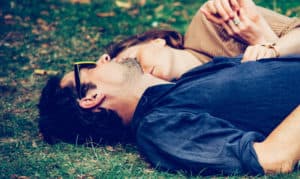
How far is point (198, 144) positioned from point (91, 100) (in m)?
0.93

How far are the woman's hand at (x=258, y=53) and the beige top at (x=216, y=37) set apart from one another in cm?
44

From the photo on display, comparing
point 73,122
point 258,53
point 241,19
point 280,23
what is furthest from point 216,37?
point 73,122

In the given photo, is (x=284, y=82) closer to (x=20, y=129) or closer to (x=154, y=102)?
(x=154, y=102)

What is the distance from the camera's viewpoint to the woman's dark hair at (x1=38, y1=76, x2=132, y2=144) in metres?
4.15

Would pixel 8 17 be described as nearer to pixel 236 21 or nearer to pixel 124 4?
pixel 124 4

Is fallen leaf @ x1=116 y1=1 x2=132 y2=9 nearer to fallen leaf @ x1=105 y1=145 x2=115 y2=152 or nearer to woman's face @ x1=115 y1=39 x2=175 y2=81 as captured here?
woman's face @ x1=115 y1=39 x2=175 y2=81

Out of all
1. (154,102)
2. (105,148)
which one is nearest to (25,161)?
(105,148)

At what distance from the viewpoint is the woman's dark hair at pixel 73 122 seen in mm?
4148

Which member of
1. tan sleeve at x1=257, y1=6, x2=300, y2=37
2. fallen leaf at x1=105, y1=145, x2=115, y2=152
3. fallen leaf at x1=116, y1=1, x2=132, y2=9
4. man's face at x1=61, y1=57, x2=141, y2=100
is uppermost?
fallen leaf at x1=116, y1=1, x2=132, y2=9

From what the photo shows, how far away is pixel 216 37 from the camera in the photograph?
4555 mm

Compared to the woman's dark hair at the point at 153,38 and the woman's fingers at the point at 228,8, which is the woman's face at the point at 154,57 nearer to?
the woman's dark hair at the point at 153,38

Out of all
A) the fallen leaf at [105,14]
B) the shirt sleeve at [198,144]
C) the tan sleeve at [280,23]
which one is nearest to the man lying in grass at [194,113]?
the shirt sleeve at [198,144]

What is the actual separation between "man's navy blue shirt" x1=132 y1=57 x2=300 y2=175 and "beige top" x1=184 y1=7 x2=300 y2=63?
2.20 ft

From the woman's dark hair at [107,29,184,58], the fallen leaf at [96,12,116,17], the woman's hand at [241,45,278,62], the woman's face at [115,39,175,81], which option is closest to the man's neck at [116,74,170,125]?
the woman's face at [115,39,175,81]
